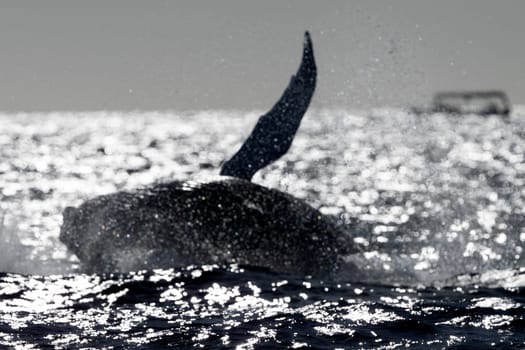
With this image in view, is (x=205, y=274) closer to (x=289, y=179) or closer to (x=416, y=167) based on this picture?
(x=289, y=179)

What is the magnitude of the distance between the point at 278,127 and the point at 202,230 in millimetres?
3617

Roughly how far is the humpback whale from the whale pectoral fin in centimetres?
95

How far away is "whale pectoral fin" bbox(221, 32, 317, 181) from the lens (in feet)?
66.4

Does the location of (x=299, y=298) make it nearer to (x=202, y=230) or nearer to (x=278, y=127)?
(x=202, y=230)

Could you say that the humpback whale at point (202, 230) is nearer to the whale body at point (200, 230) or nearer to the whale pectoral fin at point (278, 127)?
the whale body at point (200, 230)

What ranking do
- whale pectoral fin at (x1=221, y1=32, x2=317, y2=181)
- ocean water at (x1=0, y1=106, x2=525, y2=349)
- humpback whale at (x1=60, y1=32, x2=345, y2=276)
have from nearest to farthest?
1. ocean water at (x1=0, y1=106, x2=525, y2=349)
2. humpback whale at (x1=60, y1=32, x2=345, y2=276)
3. whale pectoral fin at (x1=221, y1=32, x2=317, y2=181)

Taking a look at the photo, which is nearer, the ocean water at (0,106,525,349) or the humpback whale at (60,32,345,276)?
the ocean water at (0,106,525,349)

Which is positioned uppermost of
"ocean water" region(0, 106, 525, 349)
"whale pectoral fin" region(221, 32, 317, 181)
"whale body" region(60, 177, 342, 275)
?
"whale pectoral fin" region(221, 32, 317, 181)

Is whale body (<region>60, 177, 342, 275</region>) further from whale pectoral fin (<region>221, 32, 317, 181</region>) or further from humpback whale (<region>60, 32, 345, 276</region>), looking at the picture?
whale pectoral fin (<region>221, 32, 317, 181</region>)

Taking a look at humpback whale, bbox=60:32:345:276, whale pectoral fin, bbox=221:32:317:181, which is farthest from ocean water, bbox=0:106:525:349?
whale pectoral fin, bbox=221:32:317:181

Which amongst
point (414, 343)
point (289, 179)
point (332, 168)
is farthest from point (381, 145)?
point (414, 343)

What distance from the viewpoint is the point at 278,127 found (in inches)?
806

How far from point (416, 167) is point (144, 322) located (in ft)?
276

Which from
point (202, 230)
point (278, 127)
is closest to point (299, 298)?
point (202, 230)
